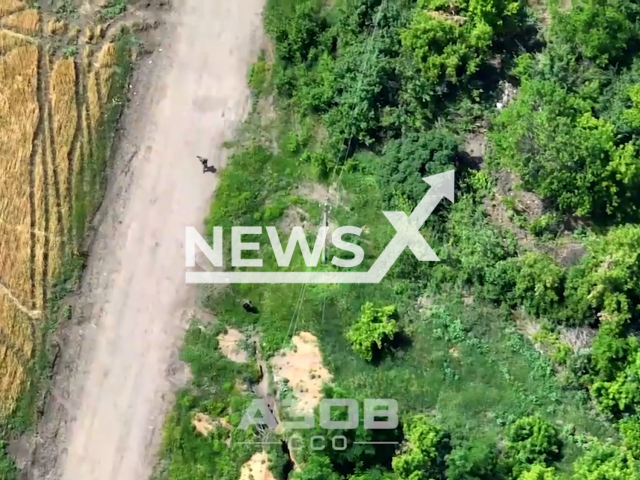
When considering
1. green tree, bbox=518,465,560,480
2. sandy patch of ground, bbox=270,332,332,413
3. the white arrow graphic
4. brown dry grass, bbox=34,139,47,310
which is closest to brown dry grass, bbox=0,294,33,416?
brown dry grass, bbox=34,139,47,310

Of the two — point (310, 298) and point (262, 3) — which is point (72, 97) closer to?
point (262, 3)

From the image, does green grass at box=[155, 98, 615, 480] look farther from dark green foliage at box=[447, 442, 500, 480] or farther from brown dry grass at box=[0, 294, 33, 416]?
brown dry grass at box=[0, 294, 33, 416]

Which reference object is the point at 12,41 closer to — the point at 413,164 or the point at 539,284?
the point at 413,164

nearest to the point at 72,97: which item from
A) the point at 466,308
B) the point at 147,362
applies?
the point at 147,362

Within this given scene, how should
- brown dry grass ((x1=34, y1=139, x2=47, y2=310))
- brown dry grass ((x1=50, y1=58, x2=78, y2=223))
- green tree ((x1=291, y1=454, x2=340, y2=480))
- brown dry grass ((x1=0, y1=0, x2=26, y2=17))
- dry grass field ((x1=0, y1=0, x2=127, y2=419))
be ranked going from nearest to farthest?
green tree ((x1=291, y1=454, x2=340, y2=480)), dry grass field ((x1=0, y1=0, x2=127, y2=419)), brown dry grass ((x1=34, y1=139, x2=47, y2=310)), brown dry grass ((x1=50, y1=58, x2=78, y2=223)), brown dry grass ((x1=0, y1=0, x2=26, y2=17))

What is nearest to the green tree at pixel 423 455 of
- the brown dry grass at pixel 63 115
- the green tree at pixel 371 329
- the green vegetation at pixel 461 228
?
the green vegetation at pixel 461 228

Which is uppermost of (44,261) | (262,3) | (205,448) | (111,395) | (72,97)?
(262,3)
